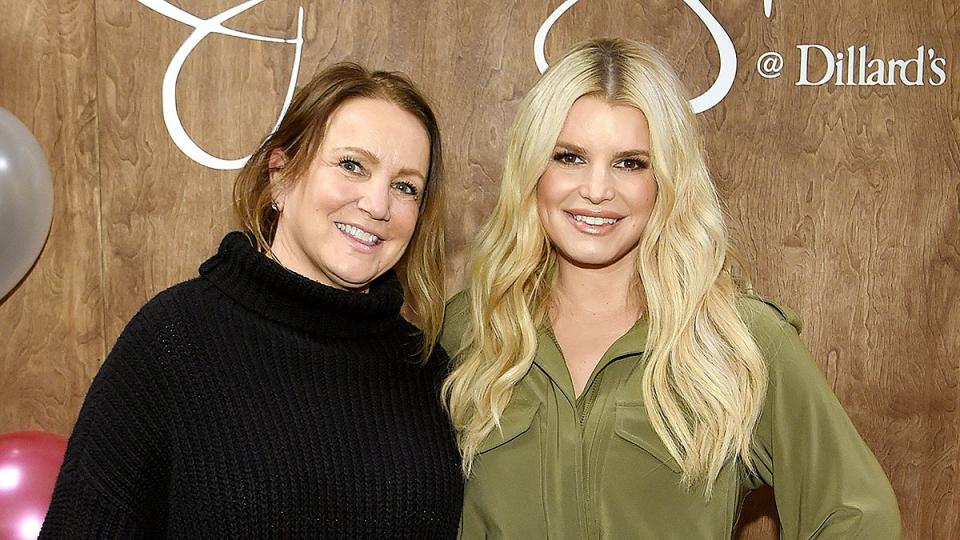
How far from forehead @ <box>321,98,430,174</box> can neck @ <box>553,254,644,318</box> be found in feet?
1.46

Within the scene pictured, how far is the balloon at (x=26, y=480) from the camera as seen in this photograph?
2084 mm

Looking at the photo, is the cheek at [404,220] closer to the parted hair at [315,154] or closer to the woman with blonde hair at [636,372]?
the parted hair at [315,154]

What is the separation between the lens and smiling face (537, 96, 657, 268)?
193 centimetres

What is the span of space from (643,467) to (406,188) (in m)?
0.74

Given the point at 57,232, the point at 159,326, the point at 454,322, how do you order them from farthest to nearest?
1. the point at 57,232
2. the point at 454,322
3. the point at 159,326

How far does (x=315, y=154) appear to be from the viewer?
1.84 m

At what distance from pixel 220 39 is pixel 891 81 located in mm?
1844

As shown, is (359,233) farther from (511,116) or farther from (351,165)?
(511,116)

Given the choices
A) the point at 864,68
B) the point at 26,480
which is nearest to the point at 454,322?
the point at 26,480

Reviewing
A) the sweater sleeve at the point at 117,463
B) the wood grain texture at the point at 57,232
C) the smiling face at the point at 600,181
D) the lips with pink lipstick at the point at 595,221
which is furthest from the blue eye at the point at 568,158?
the wood grain texture at the point at 57,232

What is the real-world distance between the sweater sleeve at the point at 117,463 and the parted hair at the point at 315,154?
0.39 m

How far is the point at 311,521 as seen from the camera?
5.53ft

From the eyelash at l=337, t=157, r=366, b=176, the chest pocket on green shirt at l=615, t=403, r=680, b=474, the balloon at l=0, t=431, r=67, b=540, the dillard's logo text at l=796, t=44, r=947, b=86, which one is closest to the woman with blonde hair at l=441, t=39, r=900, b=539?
the chest pocket on green shirt at l=615, t=403, r=680, b=474

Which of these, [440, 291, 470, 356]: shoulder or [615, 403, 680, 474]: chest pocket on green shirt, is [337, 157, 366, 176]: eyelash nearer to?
[440, 291, 470, 356]: shoulder
